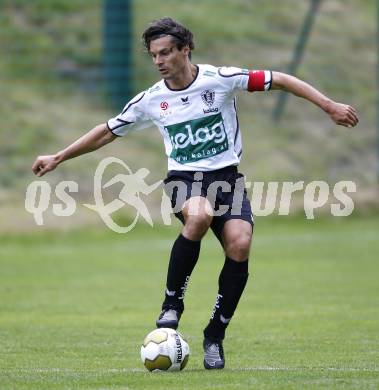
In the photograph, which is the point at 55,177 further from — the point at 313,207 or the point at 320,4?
the point at 320,4

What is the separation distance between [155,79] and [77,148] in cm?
1743

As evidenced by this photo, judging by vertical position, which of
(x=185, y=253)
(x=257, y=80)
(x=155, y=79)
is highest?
(x=155, y=79)

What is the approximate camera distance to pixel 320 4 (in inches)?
1082

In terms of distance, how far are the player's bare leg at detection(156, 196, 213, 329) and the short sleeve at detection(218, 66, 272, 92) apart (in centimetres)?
87

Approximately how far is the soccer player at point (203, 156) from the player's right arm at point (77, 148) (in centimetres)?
36

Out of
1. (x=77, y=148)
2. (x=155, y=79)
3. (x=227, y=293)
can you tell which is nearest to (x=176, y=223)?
(x=155, y=79)

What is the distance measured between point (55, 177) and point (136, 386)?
1512cm

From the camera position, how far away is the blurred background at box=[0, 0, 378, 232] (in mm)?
23062

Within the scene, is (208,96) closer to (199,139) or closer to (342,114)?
(199,139)

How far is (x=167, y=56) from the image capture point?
7488 mm

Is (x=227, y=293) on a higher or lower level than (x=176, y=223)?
lower

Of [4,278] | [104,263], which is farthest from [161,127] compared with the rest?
[104,263]

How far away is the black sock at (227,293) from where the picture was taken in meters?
7.43

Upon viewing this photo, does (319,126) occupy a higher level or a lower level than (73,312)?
higher
